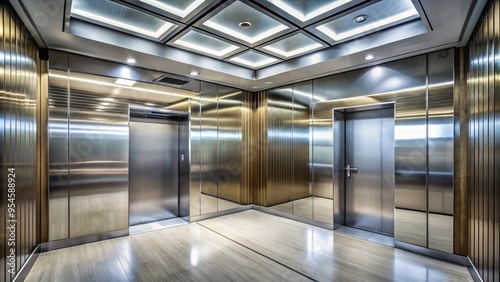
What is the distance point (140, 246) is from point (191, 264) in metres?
1.21

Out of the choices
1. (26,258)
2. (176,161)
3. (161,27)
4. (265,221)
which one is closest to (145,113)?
(176,161)

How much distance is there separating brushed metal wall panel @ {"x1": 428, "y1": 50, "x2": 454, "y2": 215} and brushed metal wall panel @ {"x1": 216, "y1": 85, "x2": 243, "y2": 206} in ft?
13.6

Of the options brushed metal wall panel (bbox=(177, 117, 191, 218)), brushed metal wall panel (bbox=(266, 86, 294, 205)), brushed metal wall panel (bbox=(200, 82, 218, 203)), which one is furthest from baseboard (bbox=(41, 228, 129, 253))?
brushed metal wall panel (bbox=(266, 86, 294, 205))

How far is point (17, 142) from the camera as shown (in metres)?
2.95

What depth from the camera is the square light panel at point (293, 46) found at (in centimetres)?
417

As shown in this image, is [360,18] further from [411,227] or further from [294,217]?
[294,217]

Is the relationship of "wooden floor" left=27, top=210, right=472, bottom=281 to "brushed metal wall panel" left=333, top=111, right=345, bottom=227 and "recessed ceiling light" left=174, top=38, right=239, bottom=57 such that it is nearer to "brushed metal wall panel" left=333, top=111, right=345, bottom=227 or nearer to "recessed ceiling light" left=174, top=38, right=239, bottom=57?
"brushed metal wall panel" left=333, top=111, right=345, bottom=227

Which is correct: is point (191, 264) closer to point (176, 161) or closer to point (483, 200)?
point (176, 161)

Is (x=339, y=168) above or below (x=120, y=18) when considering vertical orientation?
below

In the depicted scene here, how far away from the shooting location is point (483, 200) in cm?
281

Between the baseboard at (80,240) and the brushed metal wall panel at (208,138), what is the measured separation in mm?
1833

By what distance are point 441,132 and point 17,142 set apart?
19.1 ft

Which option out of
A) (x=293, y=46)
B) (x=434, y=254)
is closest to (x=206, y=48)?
(x=293, y=46)

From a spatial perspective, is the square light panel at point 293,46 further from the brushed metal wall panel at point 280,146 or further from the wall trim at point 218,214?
the wall trim at point 218,214
